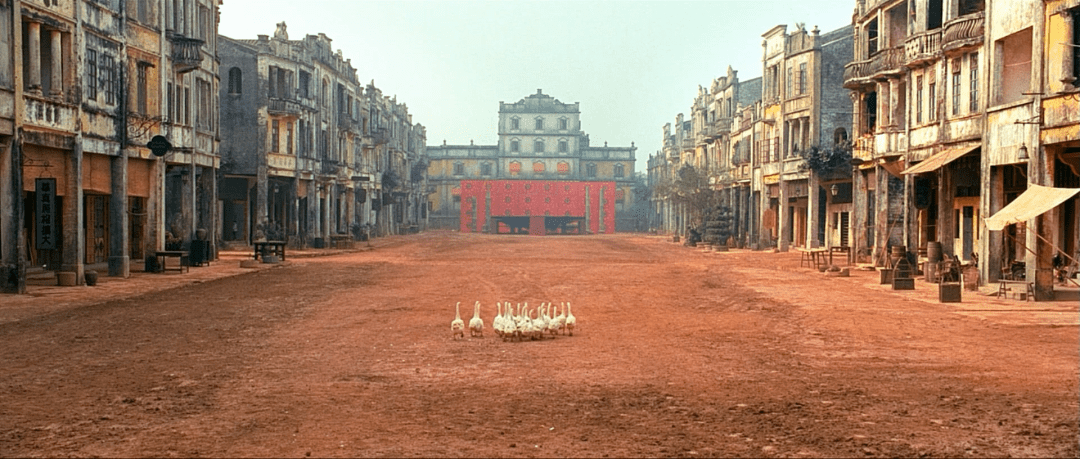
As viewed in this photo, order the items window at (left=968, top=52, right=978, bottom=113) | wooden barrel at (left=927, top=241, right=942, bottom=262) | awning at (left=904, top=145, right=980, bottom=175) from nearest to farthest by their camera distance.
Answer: awning at (left=904, top=145, right=980, bottom=175) → window at (left=968, top=52, right=978, bottom=113) → wooden barrel at (left=927, top=241, right=942, bottom=262)

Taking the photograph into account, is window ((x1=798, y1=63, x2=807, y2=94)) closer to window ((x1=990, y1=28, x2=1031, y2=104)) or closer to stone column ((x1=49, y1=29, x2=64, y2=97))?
window ((x1=990, y1=28, x2=1031, y2=104))

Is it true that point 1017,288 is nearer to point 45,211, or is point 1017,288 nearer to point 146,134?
point 45,211

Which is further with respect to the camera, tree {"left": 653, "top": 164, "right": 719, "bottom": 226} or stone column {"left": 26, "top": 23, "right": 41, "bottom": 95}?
tree {"left": 653, "top": 164, "right": 719, "bottom": 226}

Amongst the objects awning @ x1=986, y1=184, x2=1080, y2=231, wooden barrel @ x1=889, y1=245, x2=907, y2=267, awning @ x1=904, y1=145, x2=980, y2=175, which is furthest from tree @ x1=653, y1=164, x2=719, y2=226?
awning @ x1=986, y1=184, x2=1080, y2=231

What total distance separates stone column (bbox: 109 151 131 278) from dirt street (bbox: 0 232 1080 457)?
7698 mm

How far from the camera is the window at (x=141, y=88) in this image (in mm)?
30812

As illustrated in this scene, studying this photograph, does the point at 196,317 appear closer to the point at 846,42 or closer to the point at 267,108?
the point at 267,108

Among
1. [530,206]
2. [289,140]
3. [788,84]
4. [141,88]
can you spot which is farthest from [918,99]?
[530,206]

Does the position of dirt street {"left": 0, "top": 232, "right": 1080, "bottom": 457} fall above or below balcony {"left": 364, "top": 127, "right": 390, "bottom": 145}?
below

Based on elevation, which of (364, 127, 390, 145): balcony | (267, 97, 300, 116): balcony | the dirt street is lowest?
the dirt street

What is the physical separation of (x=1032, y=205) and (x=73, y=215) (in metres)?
23.4

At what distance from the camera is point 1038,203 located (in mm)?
20203

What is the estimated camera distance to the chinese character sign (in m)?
24.2

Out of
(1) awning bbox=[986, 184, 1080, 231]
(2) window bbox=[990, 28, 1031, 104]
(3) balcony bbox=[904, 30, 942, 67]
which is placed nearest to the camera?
(1) awning bbox=[986, 184, 1080, 231]
